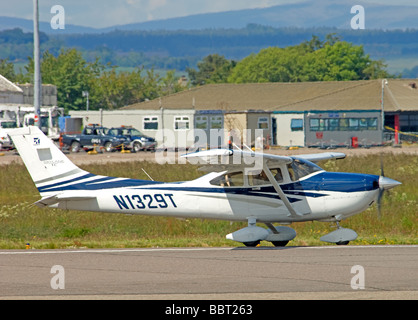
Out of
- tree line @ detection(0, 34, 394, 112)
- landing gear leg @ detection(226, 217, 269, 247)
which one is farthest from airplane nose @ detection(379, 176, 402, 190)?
tree line @ detection(0, 34, 394, 112)

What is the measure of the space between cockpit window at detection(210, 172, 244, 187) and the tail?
9.23 feet

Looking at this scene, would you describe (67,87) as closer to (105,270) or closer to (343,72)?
(343,72)

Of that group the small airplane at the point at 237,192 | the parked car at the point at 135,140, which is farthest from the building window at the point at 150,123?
the small airplane at the point at 237,192

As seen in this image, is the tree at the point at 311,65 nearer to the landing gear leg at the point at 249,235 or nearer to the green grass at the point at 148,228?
the green grass at the point at 148,228

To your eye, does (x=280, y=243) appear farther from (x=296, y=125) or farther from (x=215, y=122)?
(x=296, y=125)

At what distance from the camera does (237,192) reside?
15.2 m

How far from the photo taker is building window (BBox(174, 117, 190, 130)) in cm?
5531

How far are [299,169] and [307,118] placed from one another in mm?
40629

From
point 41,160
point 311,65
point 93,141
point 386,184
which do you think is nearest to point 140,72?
point 311,65

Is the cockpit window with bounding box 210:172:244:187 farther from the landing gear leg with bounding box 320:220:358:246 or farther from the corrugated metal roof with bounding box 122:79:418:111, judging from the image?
the corrugated metal roof with bounding box 122:79:418:111

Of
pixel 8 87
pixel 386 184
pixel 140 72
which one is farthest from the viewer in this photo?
pixel 140 72

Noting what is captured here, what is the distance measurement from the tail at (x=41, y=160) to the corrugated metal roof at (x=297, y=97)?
42157 millimetres
